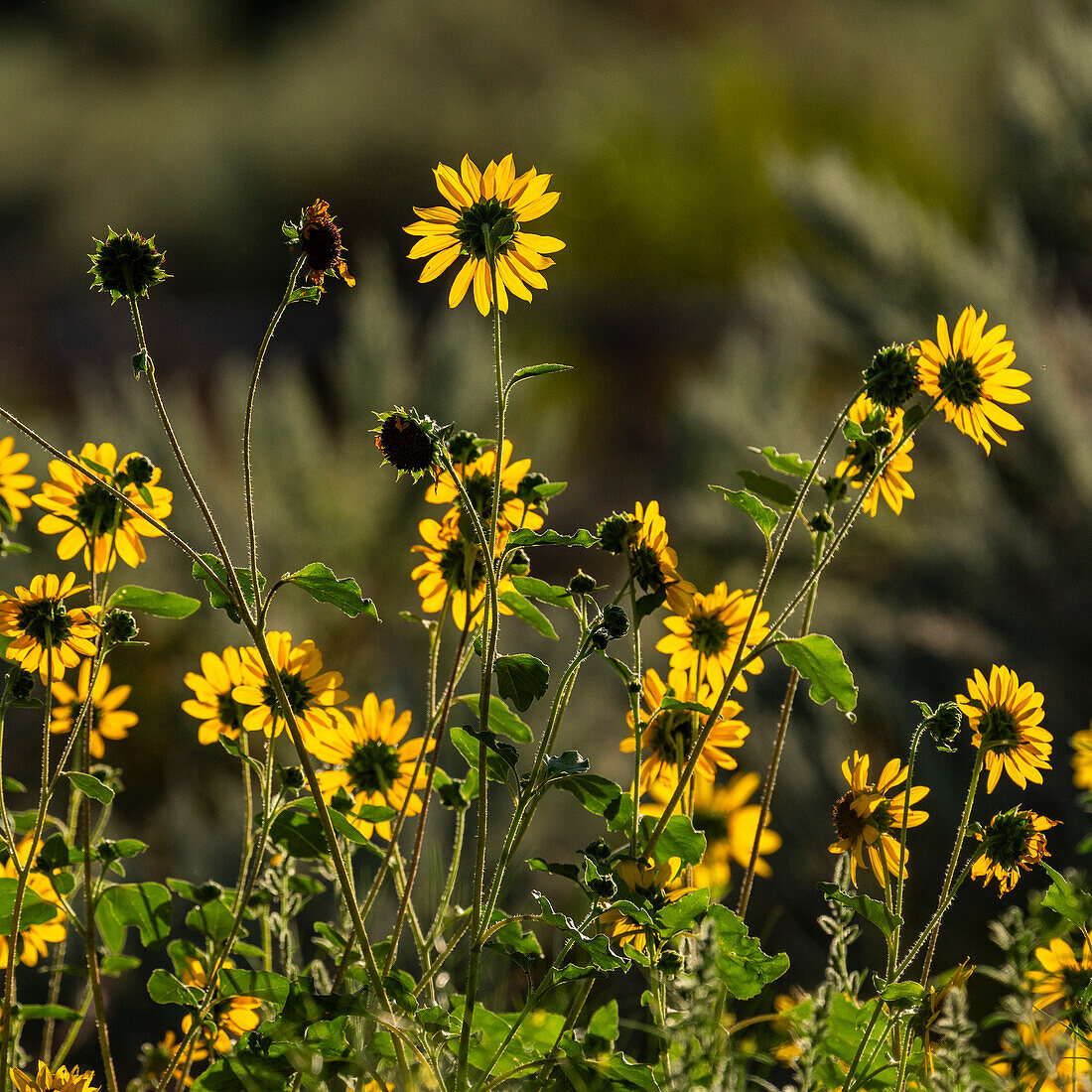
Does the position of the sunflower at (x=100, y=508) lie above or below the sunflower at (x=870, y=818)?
above

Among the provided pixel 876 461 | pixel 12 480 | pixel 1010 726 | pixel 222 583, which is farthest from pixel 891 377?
pixel 12 480

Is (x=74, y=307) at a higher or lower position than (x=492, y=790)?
higher

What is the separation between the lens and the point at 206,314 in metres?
6.11

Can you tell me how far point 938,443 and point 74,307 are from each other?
15.7 ft

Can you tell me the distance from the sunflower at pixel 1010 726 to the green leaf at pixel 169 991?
334 mm

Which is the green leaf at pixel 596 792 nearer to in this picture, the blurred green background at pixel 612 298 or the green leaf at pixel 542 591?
the green leaf at pixel 542 591

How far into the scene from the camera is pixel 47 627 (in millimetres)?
465

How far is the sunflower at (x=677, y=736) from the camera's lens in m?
0.50

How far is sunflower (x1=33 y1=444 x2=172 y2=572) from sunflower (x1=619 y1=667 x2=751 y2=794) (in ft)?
0.73

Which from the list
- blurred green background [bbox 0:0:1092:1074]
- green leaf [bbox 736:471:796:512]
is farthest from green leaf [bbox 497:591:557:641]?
blurred green background [bbox 0:0:1092:1074]

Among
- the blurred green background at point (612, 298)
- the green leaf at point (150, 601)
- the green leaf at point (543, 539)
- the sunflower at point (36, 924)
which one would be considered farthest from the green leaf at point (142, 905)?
the blurred green background at point (612, 298)

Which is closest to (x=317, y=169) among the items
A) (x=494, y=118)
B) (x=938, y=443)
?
(x=494, y=118)

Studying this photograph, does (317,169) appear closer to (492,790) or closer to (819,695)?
(492,790)

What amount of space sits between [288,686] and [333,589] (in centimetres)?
8
